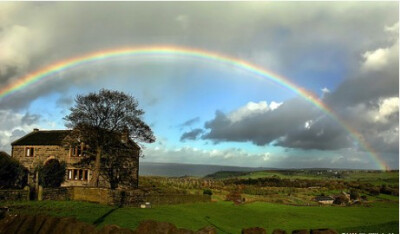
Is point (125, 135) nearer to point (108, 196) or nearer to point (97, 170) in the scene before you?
point (97, 170)

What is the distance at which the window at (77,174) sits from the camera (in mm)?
46131

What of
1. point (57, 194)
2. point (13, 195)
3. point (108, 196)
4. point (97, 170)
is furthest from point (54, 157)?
point (13, 195)

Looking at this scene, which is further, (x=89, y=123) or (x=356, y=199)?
(x=356, y=199)

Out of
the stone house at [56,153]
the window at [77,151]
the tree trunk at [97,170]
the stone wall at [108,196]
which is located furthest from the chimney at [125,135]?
the stone wall at [108,196]

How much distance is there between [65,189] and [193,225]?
1645 cm

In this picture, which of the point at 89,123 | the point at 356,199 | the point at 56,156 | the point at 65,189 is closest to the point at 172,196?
the point at 65,189

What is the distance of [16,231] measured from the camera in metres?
5.19

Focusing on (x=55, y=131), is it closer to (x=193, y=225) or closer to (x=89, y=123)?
(x=89, y=123)

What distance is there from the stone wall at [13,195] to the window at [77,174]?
17482 mm

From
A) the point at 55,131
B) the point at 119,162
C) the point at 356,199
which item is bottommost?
the point at 356,199

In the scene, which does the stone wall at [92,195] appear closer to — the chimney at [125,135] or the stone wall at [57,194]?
the stone wall at [57,194]

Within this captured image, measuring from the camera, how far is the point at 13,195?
2755 centimetres

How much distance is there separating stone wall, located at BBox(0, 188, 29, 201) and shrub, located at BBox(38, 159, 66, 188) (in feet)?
50.3

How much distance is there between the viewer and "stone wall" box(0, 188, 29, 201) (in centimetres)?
2691
